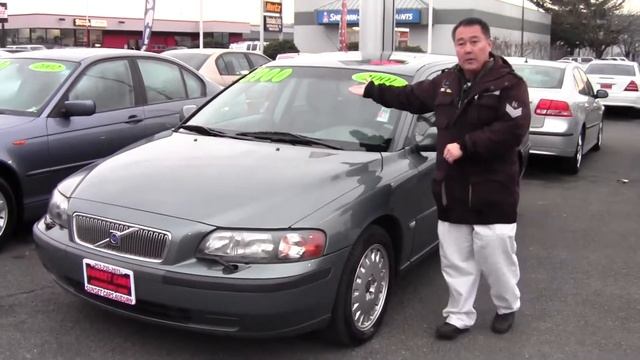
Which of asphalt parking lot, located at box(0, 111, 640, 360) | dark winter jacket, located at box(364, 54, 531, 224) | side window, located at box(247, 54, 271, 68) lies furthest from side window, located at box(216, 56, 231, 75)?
dark winter jacket, located at box(364, 54, 531, 224)

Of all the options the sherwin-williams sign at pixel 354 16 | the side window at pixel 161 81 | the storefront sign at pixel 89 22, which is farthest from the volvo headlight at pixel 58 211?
the storefront sign at pixel 89 22

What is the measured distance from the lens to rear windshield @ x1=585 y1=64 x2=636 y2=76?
16184 mm

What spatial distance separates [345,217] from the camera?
125 inches

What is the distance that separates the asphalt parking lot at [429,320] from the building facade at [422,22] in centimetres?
3349

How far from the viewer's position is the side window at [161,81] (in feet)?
20.3

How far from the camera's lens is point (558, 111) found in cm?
798

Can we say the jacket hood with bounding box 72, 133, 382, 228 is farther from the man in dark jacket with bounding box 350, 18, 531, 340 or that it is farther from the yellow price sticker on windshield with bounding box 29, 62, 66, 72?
the yellow price sticker on windshield with bounding box 29, 62, 66, 72

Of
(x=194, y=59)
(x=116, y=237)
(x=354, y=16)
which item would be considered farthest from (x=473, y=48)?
(x=354, y=16)

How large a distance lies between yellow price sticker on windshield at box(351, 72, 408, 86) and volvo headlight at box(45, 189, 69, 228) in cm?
193

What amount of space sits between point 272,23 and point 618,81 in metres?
23.9

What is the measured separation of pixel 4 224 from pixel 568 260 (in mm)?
4295

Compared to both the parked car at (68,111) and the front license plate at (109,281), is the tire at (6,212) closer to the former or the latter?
the parked car at (68,111)

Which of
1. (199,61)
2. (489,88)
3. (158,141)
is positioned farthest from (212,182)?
(199,61)

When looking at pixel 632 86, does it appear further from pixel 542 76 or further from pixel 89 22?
pixel 89 22
